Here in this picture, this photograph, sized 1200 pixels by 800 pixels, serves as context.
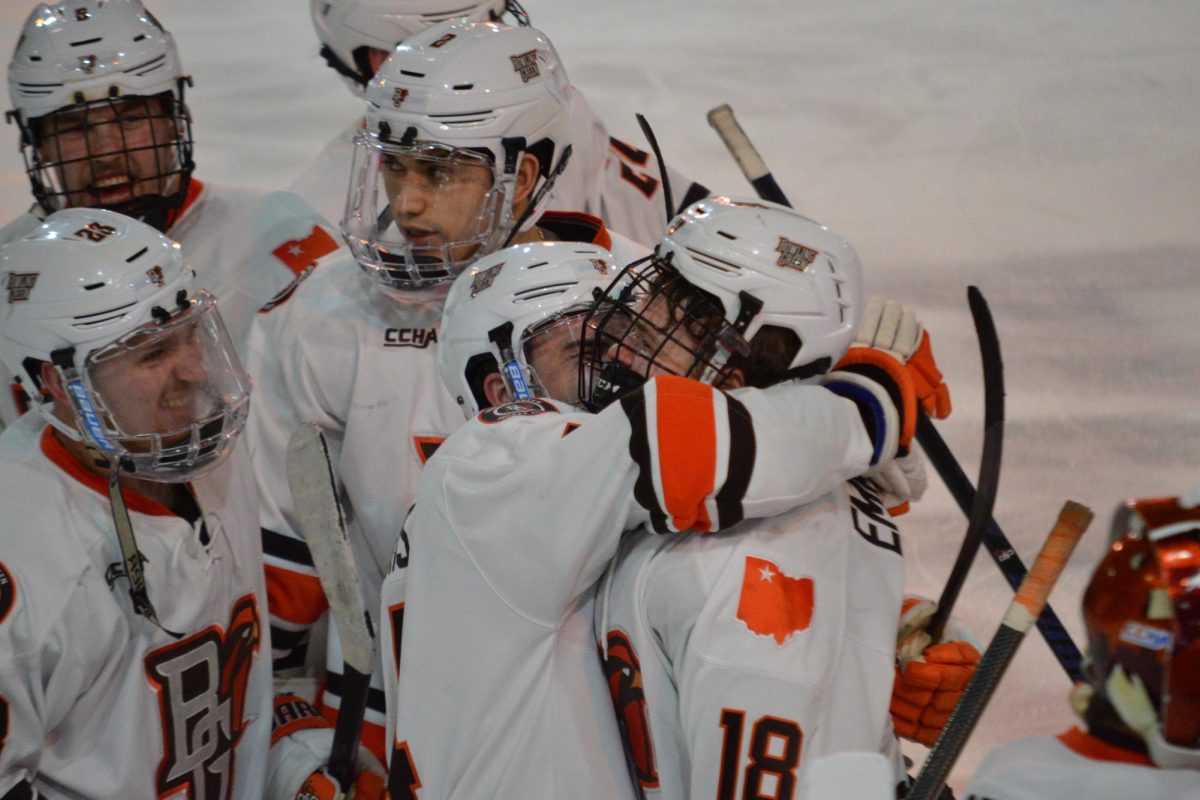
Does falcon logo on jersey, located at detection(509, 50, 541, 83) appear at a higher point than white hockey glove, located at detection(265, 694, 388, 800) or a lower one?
higher

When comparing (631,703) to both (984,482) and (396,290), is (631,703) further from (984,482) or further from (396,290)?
(396,290)

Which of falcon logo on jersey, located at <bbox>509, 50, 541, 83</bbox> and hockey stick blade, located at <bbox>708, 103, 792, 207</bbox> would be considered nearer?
hockey stick blade, located at <bbox>708, 103, 792, 207</bbox>

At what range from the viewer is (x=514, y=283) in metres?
1.95

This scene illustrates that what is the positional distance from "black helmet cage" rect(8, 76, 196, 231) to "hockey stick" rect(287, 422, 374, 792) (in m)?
0.76

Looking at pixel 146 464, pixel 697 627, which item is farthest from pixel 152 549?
pixel 697 627

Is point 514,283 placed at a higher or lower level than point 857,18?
higher

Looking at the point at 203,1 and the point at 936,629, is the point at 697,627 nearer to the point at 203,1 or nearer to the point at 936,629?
the point at 936,629

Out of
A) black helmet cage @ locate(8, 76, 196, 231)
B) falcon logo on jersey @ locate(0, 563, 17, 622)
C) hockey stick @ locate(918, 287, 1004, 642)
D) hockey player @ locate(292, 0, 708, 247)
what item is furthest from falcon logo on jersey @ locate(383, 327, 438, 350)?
hockey stick @ locate(918, 287, 1004, 642)

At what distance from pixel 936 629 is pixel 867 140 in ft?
11.9

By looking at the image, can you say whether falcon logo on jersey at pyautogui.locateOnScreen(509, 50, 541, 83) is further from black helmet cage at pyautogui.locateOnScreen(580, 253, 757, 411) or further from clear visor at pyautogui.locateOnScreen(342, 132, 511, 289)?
black helmet cage at pyautogui.locateOnScreen(580, 253, 757, 411)

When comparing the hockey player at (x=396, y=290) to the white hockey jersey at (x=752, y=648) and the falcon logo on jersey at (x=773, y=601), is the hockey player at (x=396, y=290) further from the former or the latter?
the falcon logo on jersey at (x=773, y=601)

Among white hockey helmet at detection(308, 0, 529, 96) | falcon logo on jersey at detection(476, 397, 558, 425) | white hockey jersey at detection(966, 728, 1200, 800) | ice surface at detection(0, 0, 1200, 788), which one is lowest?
ice surface at detection(0, 0, 1200, 788)

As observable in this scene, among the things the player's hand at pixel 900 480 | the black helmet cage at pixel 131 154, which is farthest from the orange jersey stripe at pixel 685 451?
the black helmet cage at pixel 131 154

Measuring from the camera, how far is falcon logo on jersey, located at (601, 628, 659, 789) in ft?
5.15
